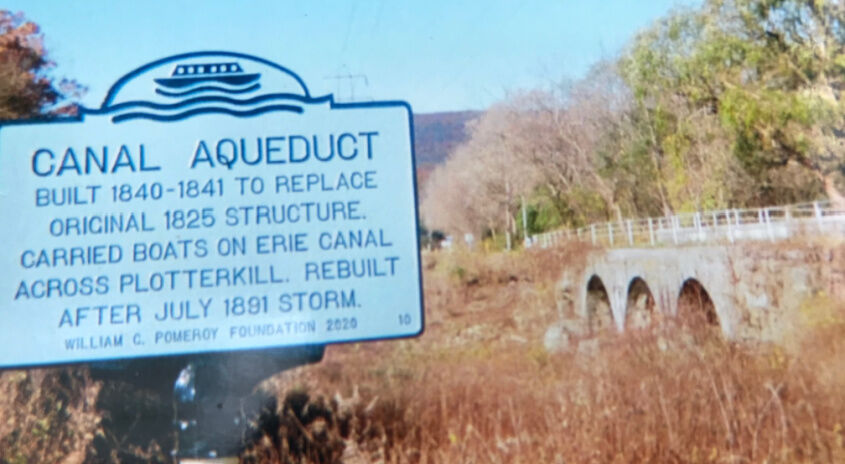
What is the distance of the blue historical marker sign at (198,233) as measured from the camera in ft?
7.81

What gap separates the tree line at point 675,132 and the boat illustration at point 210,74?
75 centimetres

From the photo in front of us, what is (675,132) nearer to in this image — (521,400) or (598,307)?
(598,307)

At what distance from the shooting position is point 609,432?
2486 mm

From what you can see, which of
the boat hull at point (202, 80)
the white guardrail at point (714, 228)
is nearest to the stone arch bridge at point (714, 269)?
the white guardrail at point (714, 228)

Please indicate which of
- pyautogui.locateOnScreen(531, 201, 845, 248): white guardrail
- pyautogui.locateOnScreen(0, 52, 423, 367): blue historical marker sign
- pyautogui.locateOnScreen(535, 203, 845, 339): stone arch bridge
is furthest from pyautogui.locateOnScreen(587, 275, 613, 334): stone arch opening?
pyautogui.locateOnScreen(0, 52, 423, 367): blue historical marker sign

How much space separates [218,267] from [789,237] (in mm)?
1971

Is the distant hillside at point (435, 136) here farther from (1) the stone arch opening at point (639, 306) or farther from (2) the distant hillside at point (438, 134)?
(1) the stone arch opening at point (639, 306)

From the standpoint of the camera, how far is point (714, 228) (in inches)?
105

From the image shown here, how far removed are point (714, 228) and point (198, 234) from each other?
1812 mm

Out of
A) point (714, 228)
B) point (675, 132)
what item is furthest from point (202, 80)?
point (714, 228)

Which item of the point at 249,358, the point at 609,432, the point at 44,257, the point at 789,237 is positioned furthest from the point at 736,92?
the point at 44,257

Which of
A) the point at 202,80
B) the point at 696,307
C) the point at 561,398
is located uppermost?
the point at 202,80

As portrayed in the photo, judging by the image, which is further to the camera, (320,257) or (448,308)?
(448,308)

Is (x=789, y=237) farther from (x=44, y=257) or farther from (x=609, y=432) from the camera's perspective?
(x=44, y=257)
